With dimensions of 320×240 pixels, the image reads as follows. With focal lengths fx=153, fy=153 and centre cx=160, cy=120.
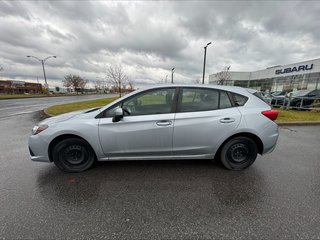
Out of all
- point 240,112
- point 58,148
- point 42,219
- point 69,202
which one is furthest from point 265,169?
point 58,148

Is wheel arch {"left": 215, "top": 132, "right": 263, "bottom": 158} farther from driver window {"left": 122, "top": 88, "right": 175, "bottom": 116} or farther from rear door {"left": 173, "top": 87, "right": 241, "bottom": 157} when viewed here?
driver window {"left": 122, "top": 88, "right": 175, "bottom": 116}

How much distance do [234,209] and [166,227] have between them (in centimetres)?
99

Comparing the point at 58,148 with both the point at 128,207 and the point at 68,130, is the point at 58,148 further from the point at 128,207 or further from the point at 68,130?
the point at 128,207

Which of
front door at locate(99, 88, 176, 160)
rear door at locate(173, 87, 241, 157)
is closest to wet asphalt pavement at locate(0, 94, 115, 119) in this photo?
front door at locate(99, 88, 176, 160)

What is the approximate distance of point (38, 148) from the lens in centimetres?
282

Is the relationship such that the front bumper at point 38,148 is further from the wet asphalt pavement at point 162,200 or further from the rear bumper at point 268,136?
the rear bumper at point 268,136

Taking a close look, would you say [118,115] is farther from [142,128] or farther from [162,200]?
[162,200]

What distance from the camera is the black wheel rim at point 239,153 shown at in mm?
3051

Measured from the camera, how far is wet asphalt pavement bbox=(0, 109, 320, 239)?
178cm

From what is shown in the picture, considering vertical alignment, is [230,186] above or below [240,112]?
below

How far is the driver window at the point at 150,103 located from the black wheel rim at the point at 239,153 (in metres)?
1.50

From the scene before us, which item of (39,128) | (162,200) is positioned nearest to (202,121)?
(162,200)

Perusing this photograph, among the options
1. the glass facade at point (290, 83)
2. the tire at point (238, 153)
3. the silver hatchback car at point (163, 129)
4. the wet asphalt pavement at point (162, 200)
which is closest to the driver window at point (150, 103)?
the silver hatchback car at point (163, 129)

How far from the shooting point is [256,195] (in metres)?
2.40
